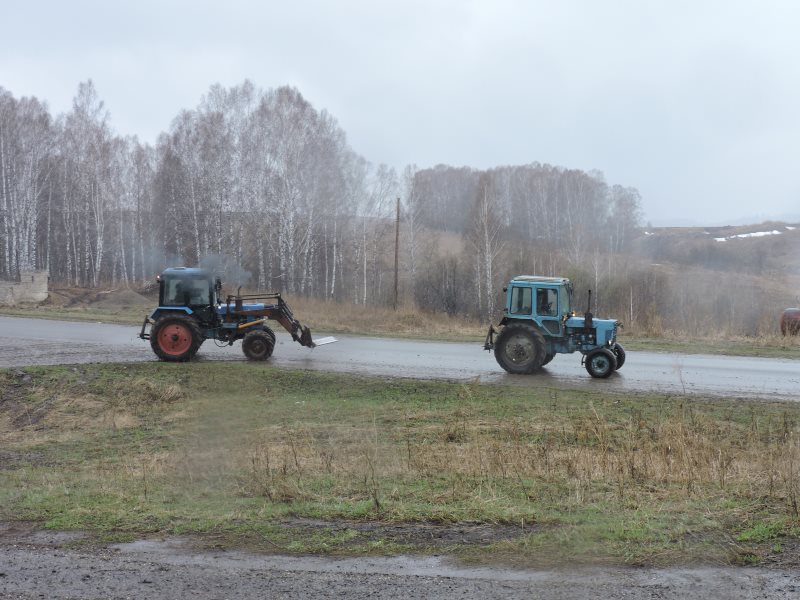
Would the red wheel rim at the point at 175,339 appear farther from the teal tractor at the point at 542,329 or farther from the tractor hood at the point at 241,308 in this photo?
the teal tractor at the point at 542,329

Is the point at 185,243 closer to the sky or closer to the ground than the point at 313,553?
closer to the sky

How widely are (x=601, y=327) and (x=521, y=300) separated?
1829 millimetres

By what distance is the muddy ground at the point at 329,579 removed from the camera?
488cm

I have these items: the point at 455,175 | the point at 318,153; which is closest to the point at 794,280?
the point at 455,175

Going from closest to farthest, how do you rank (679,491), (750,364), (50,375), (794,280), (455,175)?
(679,491)
(50,375)
(750,364)
(794,280)
(455,175)

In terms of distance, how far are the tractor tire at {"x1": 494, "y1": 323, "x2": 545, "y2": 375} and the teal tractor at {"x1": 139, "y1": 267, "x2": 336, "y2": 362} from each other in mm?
5999

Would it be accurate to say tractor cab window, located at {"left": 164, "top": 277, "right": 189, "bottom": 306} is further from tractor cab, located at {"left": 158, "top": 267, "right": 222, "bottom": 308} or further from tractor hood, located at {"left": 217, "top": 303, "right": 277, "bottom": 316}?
tractor hood, located at {"left": 217, "top": 303, "right": 277, "bottom": 316}

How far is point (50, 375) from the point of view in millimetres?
16781

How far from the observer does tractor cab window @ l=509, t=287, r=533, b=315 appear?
56.3 feet

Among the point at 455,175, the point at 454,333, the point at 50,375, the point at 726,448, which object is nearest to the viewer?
the point at 726,448

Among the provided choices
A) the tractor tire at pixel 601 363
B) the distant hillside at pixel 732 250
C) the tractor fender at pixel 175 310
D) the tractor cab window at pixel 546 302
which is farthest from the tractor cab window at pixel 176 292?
the distant hillside at pixel 732 250

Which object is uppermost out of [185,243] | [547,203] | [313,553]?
[547,203]

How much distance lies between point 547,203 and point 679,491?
61.4 metres

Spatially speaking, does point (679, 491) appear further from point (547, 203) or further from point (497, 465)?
point (547, 203)
